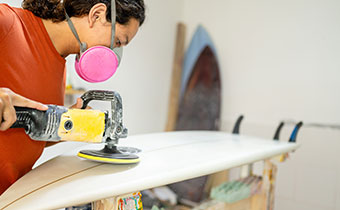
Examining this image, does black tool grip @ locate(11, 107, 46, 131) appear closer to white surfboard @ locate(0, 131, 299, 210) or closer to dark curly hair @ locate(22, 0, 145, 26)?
white surfboard @ locate(0, 131, 299, 210)

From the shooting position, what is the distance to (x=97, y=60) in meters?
1.07

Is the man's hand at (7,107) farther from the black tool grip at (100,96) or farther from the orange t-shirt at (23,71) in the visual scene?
the black tool grip at (100,96)

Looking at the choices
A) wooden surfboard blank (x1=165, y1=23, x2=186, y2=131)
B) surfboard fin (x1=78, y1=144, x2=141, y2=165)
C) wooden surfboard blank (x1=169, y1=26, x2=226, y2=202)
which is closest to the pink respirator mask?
surfboard fin (x1=78, y1=144, x2=141, y2=165)

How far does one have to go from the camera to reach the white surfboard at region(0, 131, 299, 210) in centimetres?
81

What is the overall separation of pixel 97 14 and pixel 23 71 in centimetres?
32

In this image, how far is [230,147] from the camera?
5.55ft

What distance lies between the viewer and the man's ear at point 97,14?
101cm

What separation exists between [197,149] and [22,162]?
85 cm

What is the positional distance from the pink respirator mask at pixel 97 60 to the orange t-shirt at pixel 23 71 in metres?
0.08

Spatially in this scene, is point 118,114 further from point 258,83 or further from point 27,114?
point 258,83

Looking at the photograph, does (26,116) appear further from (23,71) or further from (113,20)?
(113,20)

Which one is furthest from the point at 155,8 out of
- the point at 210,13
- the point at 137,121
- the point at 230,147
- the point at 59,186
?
the point at 59,186

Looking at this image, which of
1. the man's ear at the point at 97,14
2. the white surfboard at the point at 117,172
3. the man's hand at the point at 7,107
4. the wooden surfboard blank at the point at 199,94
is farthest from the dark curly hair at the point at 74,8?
the wooden surfboard blank at the point at 199,94

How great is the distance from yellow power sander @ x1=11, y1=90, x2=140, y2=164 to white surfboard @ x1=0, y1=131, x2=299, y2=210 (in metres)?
0.05
